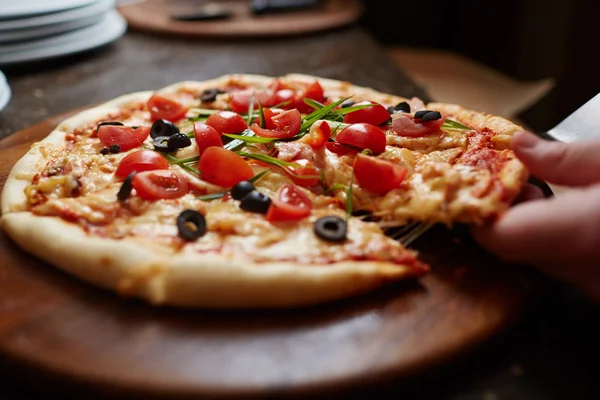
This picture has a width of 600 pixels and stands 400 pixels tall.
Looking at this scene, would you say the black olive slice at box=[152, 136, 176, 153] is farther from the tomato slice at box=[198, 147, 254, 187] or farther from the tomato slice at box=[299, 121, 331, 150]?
the tomato slice at box=[299, 121, 331, 150]

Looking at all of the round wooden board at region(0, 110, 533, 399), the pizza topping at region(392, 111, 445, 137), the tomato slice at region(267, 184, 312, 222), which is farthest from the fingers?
the pizza topping at region(392, 111, 445, 137)

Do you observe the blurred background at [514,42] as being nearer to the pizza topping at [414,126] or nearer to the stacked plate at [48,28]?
the pizza topping at [414,126]

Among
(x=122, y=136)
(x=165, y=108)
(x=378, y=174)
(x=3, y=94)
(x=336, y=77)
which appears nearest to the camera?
(x=378, y=174)

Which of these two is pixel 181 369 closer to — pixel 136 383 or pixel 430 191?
pixel 136 383

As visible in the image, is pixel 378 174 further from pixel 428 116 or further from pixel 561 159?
pixel 561 159

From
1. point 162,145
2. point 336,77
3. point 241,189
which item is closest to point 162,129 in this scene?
point 162,145

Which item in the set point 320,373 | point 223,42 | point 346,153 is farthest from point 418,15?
point 320,373

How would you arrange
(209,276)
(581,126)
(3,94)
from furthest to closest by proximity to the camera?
(3,94), (581,126), (209,276)

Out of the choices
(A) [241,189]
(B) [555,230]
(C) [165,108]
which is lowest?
(C) [165,108]
